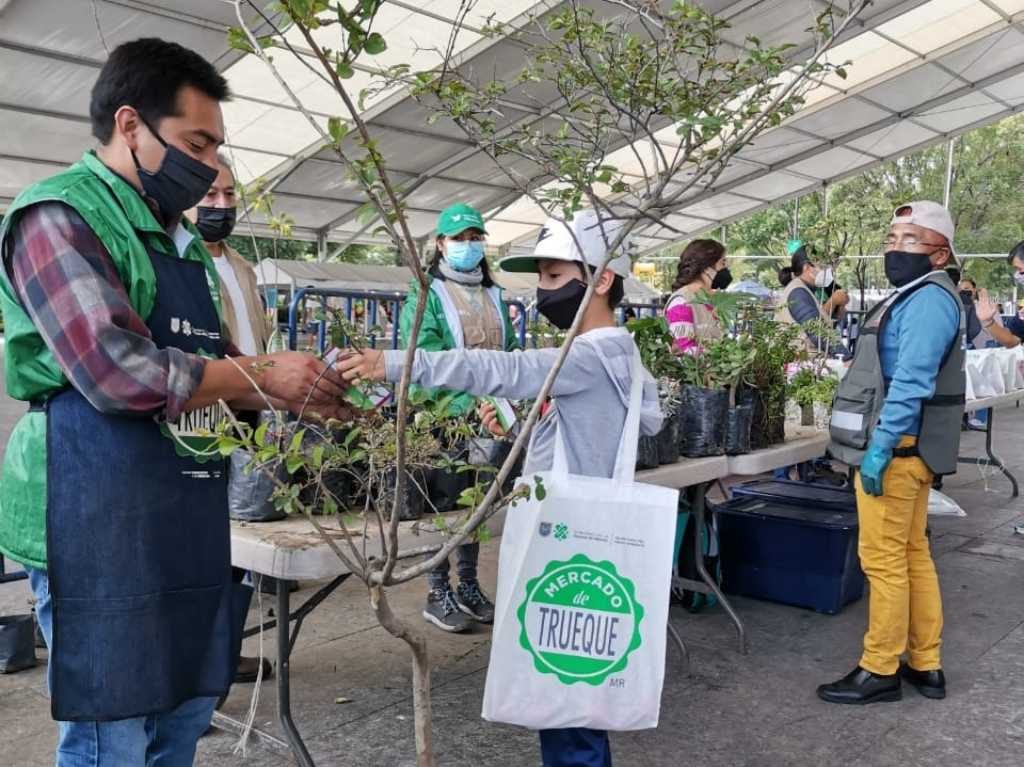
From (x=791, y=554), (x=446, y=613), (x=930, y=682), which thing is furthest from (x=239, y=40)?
(x=791, y=554)

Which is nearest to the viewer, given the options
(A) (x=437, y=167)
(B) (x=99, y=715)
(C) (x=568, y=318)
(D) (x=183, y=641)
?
(B) (x=99, y=715)

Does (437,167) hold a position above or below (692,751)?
above

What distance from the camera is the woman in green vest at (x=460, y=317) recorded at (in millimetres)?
3910

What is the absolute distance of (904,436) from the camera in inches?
134

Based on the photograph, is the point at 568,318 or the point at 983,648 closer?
the point at 568,318

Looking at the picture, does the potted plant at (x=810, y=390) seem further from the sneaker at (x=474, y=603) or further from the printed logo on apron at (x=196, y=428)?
the printed logo on apron at (x=196, y=428)

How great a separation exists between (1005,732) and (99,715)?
9.85 feet

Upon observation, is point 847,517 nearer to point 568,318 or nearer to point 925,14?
point 568,318

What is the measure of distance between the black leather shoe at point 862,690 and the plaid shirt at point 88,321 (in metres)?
2.86

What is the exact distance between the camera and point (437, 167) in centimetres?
1609

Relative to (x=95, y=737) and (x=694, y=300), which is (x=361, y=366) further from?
(x=694, y=300)

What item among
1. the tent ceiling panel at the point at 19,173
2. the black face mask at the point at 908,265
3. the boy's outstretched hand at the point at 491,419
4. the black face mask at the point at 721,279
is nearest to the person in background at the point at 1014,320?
the black face mask at the point at 721,279

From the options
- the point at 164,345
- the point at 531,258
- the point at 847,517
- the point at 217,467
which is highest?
the point at 531,258

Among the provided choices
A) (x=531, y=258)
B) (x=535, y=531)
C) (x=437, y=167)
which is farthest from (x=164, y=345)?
(x=437, y=167)
